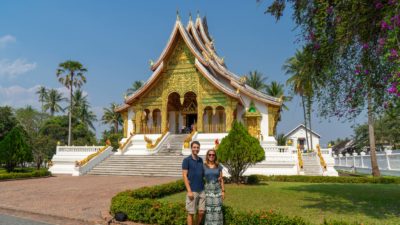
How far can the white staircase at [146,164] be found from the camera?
17.8m

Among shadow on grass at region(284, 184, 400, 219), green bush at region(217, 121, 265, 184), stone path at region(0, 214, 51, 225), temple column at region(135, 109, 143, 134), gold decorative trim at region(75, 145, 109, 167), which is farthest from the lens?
temple column at region(135, 109, 143, 134)

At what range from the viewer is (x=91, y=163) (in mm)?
20031

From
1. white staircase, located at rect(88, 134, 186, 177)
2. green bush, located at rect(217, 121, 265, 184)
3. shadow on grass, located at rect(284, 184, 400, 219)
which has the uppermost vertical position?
→ green bush, located at rect(217, 121, 265, 184)

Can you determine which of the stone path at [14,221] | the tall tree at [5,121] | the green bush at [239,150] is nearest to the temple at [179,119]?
the green bush at [239,150]

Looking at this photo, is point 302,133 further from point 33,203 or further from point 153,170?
point 33,203

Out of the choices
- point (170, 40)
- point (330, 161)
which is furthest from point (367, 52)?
point (170, 40)

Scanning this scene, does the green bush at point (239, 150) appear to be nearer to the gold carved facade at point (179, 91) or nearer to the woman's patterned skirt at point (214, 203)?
the woman's patterned skirt at point (214, 203)

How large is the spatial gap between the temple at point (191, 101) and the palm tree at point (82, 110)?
37286mm

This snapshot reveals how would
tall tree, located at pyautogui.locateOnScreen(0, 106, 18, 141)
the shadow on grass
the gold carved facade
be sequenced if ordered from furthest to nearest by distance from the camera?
1. tall tree, located at pyautogui.locateOnScreen(0, 106, 18, 141)
2. the gold carved facade
3. the shadow on grass

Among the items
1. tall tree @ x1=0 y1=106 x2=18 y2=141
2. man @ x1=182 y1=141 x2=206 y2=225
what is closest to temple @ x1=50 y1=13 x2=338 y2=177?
man @ x1=182 y1=141 x2=206 y2=225

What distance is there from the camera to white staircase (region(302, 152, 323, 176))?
57.6 feet

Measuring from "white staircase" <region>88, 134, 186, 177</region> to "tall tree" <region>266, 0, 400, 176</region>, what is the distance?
10.8 metres

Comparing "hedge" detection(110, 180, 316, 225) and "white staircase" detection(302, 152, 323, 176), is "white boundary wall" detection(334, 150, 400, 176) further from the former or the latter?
"hedge" detection(110, 180, 316, 225)

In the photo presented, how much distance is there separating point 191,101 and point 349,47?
20062mm
